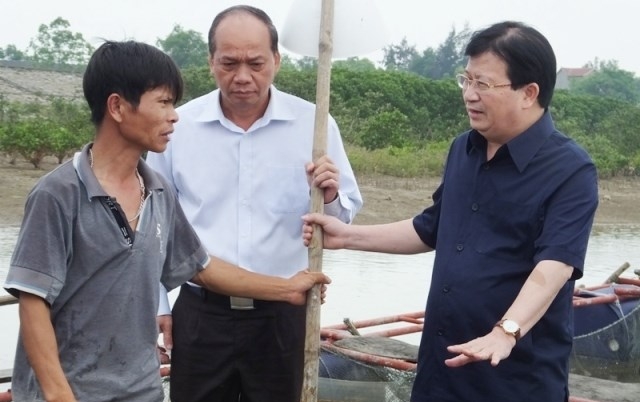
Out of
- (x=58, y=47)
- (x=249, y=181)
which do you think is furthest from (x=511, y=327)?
(x=58, y=47)

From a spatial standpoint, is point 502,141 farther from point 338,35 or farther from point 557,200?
point 338,35

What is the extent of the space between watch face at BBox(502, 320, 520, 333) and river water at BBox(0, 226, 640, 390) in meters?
5.09

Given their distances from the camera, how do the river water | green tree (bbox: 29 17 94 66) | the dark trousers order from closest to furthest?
the dark trousers
the river water
green tree (bbox: 29 17 94 66)

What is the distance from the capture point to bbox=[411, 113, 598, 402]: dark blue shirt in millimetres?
2607

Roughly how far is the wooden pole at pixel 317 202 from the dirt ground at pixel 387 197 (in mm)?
9300

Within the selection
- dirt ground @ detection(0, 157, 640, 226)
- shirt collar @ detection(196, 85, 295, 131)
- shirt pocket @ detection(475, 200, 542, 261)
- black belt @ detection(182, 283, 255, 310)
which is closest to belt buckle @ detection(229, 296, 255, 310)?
black belt @ detection(182, 283, 255, 310)

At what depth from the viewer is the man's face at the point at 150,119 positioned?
2.39 metres

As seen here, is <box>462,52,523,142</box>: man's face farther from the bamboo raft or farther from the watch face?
the bamboo raft

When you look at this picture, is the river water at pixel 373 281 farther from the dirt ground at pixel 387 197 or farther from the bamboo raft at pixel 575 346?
the bamboo raft at pixel 575 346

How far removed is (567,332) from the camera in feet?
8.91

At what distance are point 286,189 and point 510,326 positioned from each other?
1019mm

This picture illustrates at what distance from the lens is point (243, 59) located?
3.06 metres

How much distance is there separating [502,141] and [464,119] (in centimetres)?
2425

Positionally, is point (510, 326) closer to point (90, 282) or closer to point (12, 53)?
point (90, 282)
